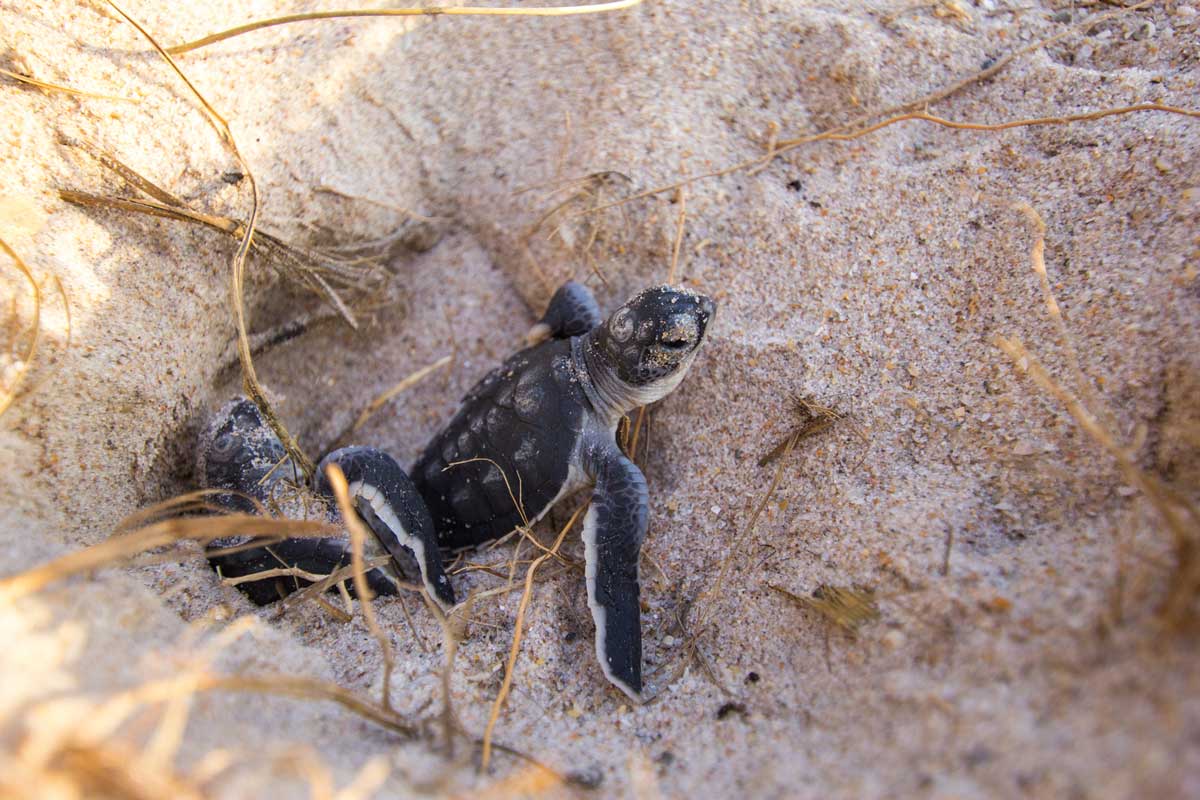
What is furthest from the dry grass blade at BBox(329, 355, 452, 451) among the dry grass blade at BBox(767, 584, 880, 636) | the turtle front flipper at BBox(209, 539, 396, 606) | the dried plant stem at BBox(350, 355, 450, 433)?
the dry grass blade at BBox(767, 584, 880, 636)

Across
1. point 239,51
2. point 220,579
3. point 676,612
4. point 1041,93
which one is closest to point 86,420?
point 220,579

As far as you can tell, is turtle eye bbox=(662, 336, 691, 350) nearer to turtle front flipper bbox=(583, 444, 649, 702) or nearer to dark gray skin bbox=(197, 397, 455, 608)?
turtle front flipper bbox=(583, 444, 649, 702)

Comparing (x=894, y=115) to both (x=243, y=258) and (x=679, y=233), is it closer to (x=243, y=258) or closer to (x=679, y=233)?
(x=679, y=233)

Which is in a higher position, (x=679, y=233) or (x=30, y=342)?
(x=30, y=342)

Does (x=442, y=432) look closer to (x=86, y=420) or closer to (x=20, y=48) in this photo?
(x=86, y=420)

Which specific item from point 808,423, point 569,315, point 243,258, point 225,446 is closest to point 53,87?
point 243,258
